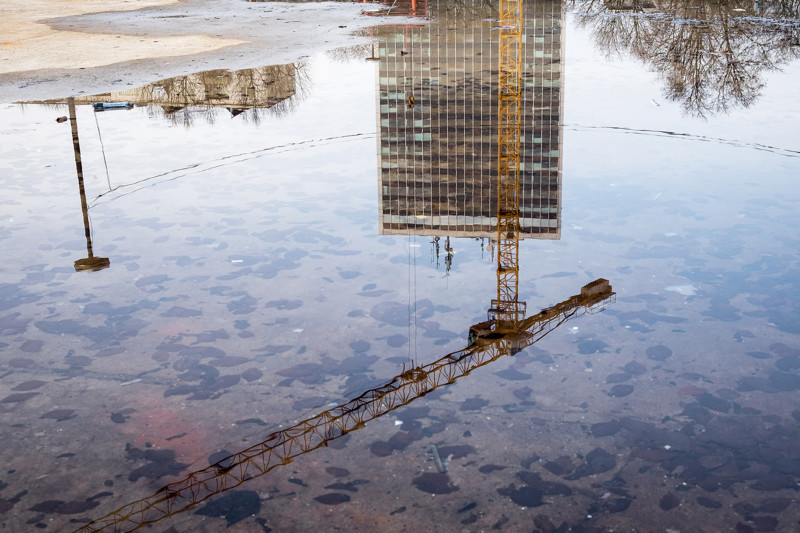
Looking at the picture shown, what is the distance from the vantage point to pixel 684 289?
13.7m

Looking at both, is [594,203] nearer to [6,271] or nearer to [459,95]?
[6,271]

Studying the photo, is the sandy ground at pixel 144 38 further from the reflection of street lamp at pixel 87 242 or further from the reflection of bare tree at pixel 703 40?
the reflection of bare tree at pixel 703 40

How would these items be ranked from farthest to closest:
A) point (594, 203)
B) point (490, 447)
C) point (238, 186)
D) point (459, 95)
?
point (459, 95) → point (238, 186) → point (594, 203) → point (490, 447)

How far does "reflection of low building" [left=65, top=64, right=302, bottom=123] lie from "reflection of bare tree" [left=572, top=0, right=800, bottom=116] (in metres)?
12.4

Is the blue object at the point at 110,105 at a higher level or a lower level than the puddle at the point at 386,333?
higher

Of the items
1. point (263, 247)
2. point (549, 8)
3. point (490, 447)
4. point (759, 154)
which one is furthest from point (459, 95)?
point (490, 447)

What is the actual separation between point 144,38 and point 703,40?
77.6 feet

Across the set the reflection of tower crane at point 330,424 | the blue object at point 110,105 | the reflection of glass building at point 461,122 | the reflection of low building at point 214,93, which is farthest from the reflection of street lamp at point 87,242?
the reflection of tower crane at point 330,424

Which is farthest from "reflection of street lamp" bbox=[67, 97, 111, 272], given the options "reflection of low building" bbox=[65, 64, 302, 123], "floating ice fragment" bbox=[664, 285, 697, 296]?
"floating ice fragment" bbox=[664, 285, 697, 296]

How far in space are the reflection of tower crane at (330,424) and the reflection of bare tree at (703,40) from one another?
14771mm

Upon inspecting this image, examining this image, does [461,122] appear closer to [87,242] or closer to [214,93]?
[214,93]

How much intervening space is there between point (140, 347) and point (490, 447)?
540 centimetres

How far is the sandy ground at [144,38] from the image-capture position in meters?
28.8

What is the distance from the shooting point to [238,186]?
753 inches
